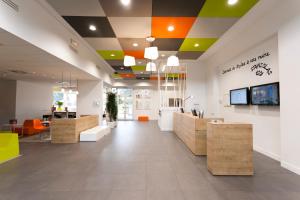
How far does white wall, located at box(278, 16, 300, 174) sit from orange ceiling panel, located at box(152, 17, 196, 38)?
221 centimetres

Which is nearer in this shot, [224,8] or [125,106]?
[224,8]

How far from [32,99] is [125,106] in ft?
24.2

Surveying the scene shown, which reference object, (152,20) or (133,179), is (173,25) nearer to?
(152,20)

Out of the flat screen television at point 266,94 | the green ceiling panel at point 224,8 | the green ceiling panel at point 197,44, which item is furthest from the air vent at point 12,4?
the flat screen television at point 266,94

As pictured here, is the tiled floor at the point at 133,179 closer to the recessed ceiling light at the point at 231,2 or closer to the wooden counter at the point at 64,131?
the wooden counter at the point at 64,131

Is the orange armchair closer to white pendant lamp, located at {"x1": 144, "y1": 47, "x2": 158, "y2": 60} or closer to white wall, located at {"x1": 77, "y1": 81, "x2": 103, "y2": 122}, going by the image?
white wall, located at {"x1": 77, "y1": 81, "x2": 103, "y2": 122}

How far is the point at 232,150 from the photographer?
10.9 ft

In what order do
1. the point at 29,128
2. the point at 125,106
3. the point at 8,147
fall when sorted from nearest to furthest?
the point at 8,147
the point at 29,128
the point at 125,106

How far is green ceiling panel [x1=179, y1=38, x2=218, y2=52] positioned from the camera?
6080 mm

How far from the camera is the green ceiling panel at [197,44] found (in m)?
6.08

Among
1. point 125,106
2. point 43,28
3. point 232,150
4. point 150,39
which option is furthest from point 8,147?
point 125,106

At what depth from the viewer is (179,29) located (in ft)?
16.9

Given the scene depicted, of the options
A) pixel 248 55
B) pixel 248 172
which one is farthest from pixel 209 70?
pixel 248 172

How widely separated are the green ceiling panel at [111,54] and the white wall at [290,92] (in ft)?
18.8
